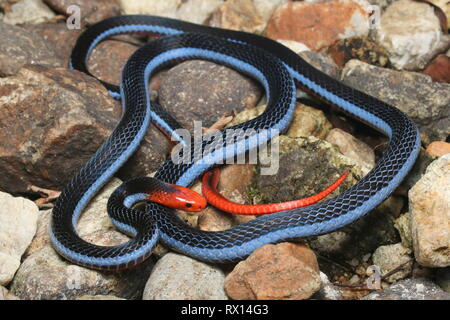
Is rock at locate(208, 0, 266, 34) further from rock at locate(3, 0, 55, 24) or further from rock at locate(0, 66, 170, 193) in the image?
rock at locate(0, 66, 170, 193)

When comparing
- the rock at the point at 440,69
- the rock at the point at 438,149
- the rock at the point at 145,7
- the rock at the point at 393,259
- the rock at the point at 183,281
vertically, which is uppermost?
the rock at the point at 440,69

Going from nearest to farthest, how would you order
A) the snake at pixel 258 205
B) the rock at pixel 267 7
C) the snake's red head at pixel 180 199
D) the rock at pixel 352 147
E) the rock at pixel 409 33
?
the snake's red head at pixel 180 199 < the snake at pixel 258 205 < the rock at pixel 352 147 < the rock at pixel 409 33 < the rock at pixel 267 7

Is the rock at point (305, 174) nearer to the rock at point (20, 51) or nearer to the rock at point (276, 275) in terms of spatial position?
the rock at point (276, 275)

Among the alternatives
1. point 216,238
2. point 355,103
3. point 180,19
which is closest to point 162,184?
point 216,238

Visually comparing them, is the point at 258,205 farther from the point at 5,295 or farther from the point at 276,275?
the point at 5,295

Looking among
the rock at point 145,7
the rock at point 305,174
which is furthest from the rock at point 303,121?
the rock at point 145,7

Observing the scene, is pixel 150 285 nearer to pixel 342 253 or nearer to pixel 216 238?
pixel 216 238

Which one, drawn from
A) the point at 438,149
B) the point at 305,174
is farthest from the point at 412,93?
the point at 305,174
